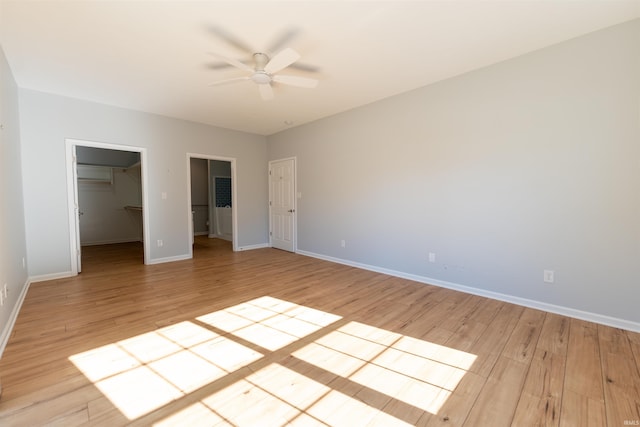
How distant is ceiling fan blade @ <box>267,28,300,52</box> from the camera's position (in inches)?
94.4

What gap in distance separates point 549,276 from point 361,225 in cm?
244

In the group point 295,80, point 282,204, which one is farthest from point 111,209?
point 295,80

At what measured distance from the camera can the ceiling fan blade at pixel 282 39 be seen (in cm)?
240

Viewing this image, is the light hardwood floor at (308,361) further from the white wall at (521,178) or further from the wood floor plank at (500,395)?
the white wall at (521,178)

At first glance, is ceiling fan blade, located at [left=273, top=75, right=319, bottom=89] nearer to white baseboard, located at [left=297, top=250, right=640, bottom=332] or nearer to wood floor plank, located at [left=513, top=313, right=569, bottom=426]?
white baseboard, located at [left=297, top=250, right=640, bottom=332]

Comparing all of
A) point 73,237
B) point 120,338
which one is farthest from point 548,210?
point 73,237

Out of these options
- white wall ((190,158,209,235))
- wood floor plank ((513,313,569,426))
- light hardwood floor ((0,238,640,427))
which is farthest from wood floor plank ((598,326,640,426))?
white wall ((190,158,209,235))

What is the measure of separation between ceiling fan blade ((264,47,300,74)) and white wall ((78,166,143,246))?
5.77 meters

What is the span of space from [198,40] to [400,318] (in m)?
3.30

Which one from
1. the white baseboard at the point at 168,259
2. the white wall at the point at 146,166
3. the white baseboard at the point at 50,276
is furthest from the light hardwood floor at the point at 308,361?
the white baseboard at the point at 168,259

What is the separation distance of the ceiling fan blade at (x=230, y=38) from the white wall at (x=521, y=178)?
7.23 ft

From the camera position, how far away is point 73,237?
13.1 ft

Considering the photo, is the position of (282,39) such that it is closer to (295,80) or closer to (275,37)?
(275,37)

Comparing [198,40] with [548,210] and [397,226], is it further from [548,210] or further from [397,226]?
[548,210]
